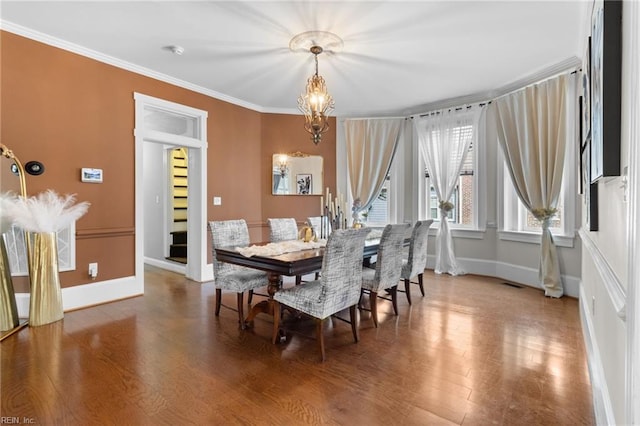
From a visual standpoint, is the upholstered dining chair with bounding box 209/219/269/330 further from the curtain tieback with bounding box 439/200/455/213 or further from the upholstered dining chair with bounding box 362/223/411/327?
the curtain tieback with bounding box 439/200/455/213

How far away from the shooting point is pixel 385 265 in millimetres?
3098

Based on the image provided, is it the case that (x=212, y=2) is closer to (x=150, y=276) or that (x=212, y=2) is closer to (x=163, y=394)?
(x=163, y=394)

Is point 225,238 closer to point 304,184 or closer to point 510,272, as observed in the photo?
point 304,184

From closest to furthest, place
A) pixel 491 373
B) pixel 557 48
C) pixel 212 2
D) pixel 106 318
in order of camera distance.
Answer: pixel 491 373
pixel 212 2
pixel 106 318
pixel 557 48

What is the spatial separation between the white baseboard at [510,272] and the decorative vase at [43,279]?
17.1 feet

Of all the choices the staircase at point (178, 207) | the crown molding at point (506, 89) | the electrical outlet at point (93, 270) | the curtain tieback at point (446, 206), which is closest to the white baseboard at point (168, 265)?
the staircase at point (178, 207)

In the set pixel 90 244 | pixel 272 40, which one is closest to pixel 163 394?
pixel 90 244

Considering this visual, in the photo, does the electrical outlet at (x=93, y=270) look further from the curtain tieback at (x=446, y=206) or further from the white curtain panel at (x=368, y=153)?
the curtain tieback at (x=446, y=206)

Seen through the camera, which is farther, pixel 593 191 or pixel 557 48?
pixel 557 48

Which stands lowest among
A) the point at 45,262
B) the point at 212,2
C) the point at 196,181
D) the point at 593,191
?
the point at 45,262

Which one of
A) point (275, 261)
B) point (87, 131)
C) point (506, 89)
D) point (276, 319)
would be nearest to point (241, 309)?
point (276, 319)

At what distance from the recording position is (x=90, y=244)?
12.2 ft

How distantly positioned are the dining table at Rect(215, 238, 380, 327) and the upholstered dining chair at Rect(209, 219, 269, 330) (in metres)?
0.18

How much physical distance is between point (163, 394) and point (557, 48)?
4.93m
